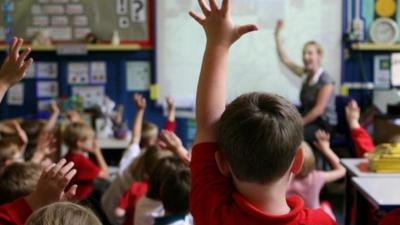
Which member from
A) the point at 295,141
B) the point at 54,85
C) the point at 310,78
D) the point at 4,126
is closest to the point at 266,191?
the point at 295,141

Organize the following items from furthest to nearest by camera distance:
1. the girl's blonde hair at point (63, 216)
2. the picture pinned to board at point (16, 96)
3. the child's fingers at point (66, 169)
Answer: the picture pinned to board at point (16, 96)
the child's fingers at point (66, 169)
the girl's blonde hair at point (63, 216)

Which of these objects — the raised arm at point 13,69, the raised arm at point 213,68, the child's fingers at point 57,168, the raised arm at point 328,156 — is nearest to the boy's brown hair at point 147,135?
the raised arm at point 328,156

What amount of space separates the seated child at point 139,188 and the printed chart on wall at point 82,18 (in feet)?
9.19

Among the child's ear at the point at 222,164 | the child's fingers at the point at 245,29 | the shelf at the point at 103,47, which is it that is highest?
the child's fingers at the point at 245,29

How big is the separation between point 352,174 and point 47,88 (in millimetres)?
4183

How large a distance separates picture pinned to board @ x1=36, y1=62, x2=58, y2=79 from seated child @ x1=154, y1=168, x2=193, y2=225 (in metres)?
3.96

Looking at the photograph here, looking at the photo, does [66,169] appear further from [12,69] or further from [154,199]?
[154,199]

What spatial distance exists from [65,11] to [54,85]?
72 cm

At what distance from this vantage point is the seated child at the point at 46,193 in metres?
1.36

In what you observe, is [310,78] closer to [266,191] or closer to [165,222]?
[165,222]

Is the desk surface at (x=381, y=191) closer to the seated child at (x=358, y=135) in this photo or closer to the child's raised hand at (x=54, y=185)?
the seated child at (x=358, y=135)

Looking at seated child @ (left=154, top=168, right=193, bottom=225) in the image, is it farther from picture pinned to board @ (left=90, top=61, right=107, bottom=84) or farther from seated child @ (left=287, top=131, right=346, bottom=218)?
picture pinned to board @ (left=90, top=61, right=107, bottom=84)

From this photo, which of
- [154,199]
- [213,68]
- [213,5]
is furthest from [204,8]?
[154,199]

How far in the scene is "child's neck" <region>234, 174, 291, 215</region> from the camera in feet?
3.82
